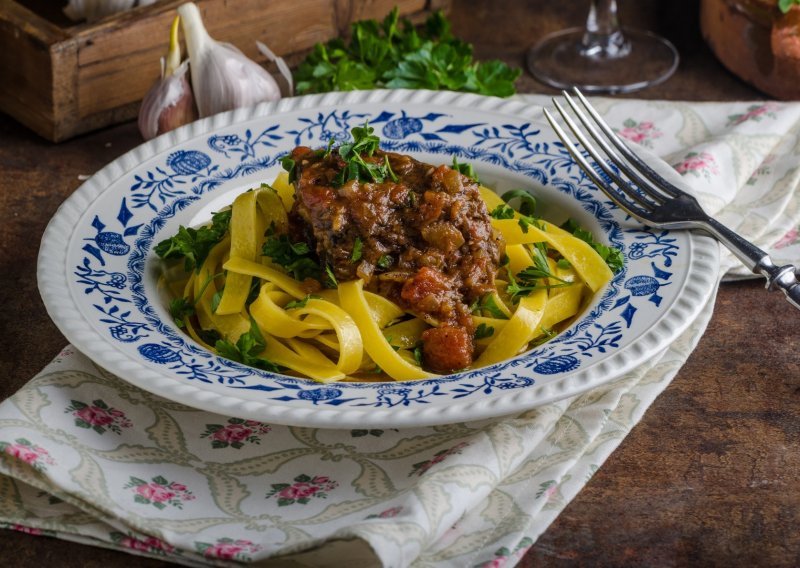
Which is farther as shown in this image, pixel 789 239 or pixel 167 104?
pixel 167 104

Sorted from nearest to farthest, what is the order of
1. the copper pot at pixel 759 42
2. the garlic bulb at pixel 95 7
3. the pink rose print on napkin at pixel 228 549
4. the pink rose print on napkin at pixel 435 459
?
the pink rose print on napkin at pixel 228 549, the pink rose print on napkin at pixel 435 459, the copper pot at pixel 759 42, the garlic bulb at pixel 95 7

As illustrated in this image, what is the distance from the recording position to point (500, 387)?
3.83 metres

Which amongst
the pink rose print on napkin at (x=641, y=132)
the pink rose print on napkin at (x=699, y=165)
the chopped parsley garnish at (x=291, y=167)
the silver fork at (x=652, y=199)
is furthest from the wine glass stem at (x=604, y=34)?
the chopped parsley garnish at (x=291, y=167)

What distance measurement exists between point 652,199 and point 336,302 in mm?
1481

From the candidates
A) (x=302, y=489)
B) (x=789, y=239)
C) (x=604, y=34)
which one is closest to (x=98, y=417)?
(x=302, y=489)

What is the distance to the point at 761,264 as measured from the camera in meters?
4.46

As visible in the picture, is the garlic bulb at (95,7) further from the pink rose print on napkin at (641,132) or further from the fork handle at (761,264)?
the fork handle at (761,264)

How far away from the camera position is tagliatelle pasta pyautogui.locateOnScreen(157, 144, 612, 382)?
436 centimetres

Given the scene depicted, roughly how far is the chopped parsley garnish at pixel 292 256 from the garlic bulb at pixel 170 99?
5.77 feet

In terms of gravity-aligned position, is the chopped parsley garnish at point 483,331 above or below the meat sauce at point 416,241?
below

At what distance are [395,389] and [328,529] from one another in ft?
1.81

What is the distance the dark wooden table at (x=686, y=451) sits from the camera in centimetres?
374

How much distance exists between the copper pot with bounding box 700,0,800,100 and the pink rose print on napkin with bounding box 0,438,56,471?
4.84 meters

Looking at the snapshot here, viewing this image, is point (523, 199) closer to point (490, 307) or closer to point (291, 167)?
point (490, 307)
